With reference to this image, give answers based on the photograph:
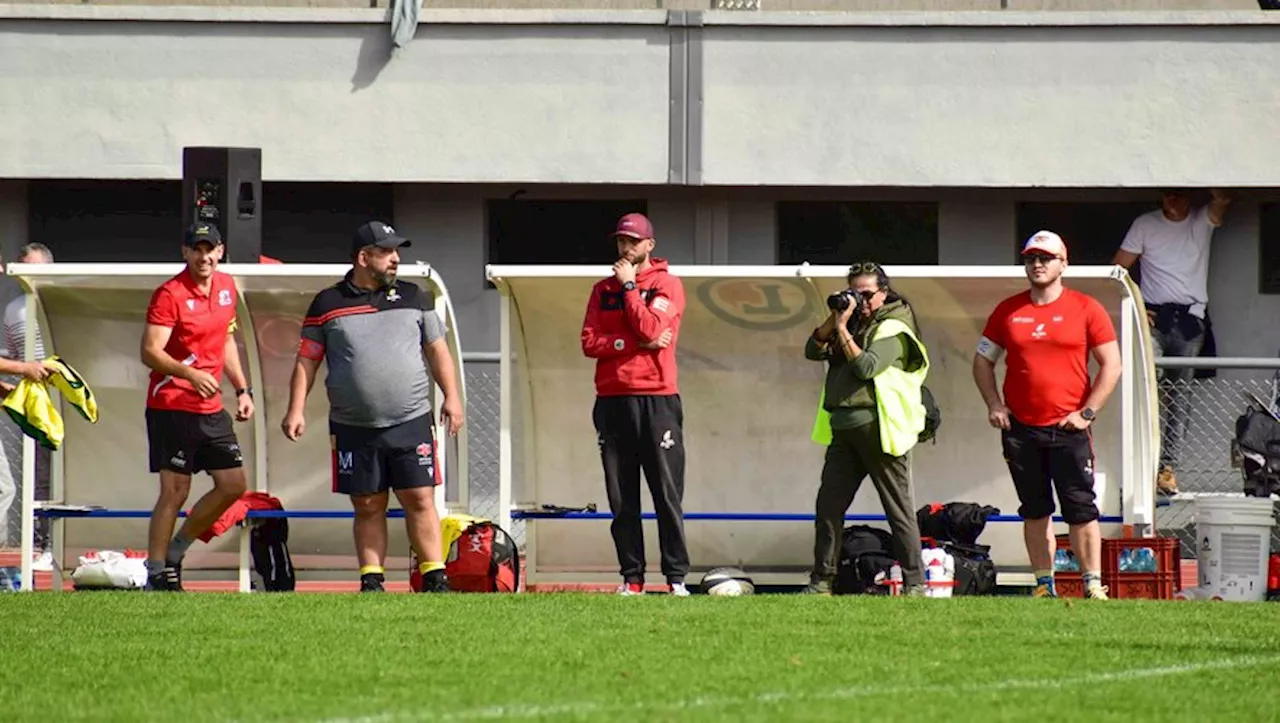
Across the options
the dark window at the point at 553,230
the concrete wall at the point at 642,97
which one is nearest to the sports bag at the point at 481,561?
the concrete wall at the point at 642,97

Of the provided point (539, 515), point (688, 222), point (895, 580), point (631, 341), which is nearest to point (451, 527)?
point (539, 515)

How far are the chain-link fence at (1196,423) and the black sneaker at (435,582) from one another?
5350mm

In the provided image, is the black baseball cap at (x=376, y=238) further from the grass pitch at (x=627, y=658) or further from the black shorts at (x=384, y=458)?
the grass pitch at (x=627, y=658)

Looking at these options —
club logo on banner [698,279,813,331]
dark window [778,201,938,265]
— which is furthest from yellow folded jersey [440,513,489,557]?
dark window [778,201,938,265]

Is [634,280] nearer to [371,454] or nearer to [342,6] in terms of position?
[371,454]

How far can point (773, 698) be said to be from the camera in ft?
24.1

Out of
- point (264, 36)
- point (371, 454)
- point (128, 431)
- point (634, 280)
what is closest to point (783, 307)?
point (634, 280)

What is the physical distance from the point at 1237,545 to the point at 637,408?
377cm

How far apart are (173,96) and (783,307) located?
6.68 m

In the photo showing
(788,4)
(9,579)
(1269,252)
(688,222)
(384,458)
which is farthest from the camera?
(688,222)

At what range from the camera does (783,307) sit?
14.5m

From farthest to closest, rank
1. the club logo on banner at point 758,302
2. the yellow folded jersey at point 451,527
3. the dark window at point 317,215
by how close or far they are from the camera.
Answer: the dark window at point 317,215, the club logo on banner at point 758,302, the yellow folded jersey at point 451,527

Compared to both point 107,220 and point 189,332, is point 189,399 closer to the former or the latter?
point 189,332

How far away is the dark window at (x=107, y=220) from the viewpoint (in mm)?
19594
